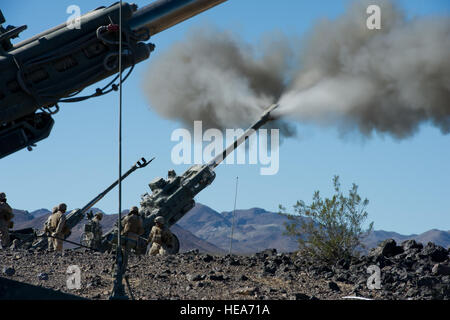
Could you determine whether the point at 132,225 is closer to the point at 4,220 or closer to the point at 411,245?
the point at 4,220

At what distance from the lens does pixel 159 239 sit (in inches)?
850

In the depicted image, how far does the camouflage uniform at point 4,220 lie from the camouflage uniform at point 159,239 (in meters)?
3.98

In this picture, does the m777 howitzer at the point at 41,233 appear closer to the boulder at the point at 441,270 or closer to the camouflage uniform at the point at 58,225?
the camouflage uniform at the point at 58,225

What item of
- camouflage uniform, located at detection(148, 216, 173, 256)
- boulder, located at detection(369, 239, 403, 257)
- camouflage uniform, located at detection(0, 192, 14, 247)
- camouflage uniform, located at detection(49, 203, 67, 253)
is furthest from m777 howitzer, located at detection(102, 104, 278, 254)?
boulder, located at detection(369, 239, 403, 257)

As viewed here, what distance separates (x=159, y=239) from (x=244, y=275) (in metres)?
6.78

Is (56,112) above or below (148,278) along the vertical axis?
above

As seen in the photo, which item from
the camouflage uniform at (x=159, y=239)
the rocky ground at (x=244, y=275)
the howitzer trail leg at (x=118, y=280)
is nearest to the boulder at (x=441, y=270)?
the rocky ground at (x=244, y=275)

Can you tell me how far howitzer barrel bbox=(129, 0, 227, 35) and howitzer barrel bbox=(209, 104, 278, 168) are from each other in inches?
388

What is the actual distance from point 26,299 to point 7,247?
1027cm
